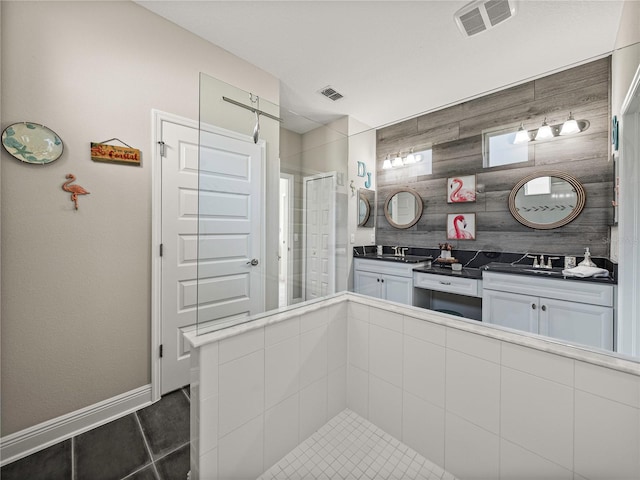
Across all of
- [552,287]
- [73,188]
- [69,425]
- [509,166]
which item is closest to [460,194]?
[509,166]

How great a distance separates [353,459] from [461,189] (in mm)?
2280

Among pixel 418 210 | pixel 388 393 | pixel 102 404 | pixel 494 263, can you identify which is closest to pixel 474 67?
pixel 418 210

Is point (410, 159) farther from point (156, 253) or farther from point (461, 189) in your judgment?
point (156, 253)

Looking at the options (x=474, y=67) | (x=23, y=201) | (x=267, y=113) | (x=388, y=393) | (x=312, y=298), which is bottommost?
(x=388, y=393)

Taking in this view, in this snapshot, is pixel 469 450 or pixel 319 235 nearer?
pixel 469 450

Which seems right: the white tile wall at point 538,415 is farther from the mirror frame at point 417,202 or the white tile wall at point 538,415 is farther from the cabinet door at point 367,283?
the mirror frame at point 417,202

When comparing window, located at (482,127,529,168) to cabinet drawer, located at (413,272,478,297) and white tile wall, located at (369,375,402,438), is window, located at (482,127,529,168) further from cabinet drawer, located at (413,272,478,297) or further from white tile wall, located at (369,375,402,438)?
white tile wall, located at (369,375,402,438)

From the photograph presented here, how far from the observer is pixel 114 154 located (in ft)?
5.27

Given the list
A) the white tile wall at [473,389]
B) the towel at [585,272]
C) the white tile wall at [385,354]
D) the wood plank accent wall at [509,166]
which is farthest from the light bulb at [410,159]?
the white tile wall at [473,389]

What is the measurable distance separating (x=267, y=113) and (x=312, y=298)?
3.44 feet

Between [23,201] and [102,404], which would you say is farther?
[102,404]

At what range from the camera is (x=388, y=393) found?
4.36 ft

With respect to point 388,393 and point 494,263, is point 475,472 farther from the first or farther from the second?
point 494,263

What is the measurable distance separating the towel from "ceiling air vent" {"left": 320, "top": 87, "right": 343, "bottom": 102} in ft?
8.35
